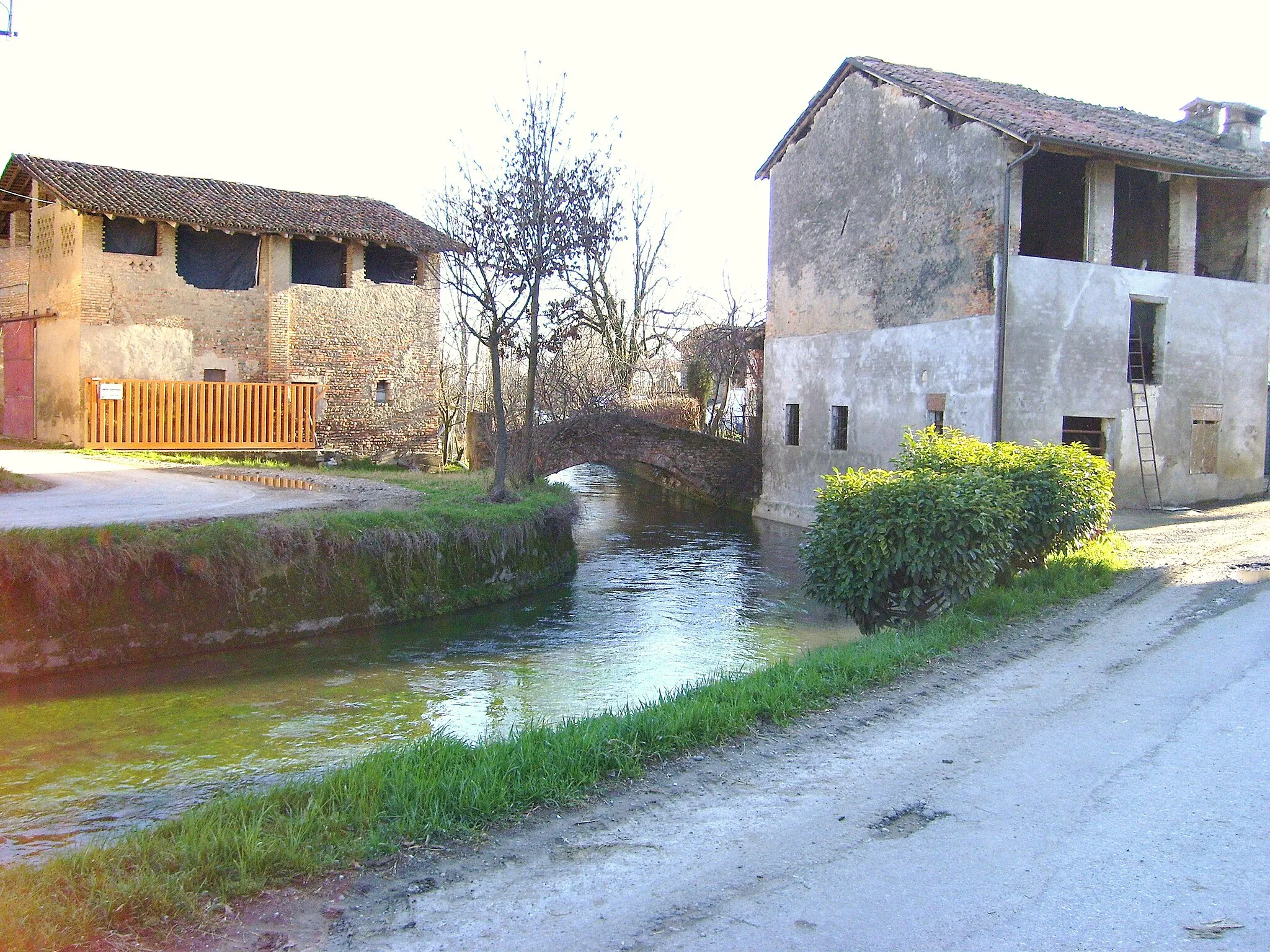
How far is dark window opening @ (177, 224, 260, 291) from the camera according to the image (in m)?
24.6

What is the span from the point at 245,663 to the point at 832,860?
8.19 m

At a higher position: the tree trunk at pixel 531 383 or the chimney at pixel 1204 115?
the chimney at pixel 1204 115

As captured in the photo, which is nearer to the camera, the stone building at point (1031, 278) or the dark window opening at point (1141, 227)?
the stone building at point (1031, 278)

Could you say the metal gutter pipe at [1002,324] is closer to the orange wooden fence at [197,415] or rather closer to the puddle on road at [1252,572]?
the puddle on road at [1252,572]

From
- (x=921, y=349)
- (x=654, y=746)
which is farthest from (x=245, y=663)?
(x=921, y=349)

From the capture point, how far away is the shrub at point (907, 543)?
945 centimetres

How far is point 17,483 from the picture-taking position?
1396 centimetres

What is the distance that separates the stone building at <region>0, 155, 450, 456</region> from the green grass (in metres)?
9.12

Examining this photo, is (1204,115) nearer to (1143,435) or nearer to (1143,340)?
(1143,340)

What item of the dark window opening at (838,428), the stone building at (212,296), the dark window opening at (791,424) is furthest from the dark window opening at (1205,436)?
the stone building at (212,296)

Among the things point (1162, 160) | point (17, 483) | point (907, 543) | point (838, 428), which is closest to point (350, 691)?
point (907, 543)

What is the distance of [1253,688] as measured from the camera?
6871 mm

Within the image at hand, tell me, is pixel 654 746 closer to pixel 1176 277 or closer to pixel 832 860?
pixel 832 860

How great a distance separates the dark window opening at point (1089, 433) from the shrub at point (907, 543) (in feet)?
31.0
